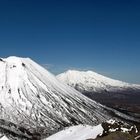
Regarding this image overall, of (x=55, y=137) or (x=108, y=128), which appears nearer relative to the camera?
(x=108, y=128)

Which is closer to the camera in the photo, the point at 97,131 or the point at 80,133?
the point at 97,131

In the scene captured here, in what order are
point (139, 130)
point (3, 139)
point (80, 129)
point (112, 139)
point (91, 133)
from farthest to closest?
1. point (3, 139)
2. point (80, 129)
3. point (91, 133)
4. point (139, 130)
5. point (112, 139)

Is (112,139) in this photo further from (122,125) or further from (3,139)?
(3,139)

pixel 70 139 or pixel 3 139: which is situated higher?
pixel 3 139

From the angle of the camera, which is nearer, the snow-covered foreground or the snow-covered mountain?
the snow-covered mountain

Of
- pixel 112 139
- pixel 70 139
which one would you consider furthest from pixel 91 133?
pixel 112 139

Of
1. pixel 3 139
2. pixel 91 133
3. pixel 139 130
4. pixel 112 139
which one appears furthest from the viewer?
pixel 3 139

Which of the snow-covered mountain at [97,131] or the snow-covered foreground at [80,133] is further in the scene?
the snow-covered foreground at [80,133]

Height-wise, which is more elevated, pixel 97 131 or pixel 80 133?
pixel 80 133
